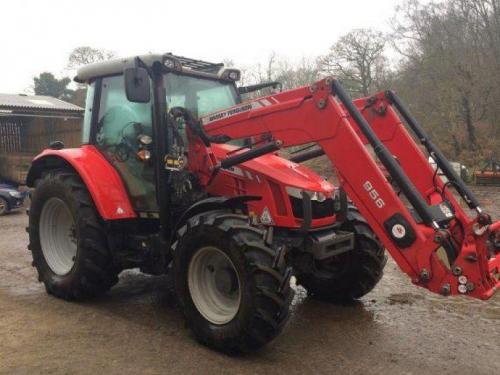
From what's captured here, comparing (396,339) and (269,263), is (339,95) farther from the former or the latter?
(396,339)

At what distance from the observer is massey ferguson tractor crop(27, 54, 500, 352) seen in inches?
133

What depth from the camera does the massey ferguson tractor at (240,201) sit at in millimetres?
3367

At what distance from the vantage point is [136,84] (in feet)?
13.0

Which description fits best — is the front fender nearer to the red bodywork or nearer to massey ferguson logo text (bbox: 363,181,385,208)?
the red bodywork

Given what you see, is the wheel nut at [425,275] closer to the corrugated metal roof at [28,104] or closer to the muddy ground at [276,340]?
the muddy ground at [276,340]

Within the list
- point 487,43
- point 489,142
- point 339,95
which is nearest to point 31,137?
point 339,95

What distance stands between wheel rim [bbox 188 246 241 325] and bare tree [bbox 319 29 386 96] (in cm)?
2492

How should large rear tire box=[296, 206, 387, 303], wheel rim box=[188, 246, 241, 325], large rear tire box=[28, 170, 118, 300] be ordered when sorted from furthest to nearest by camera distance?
large rear tire box=[28, 170, 118, 300] → large rear tire box=[296, 206, 387, 303] → wheel rim box=[188, 246, 241, 325]

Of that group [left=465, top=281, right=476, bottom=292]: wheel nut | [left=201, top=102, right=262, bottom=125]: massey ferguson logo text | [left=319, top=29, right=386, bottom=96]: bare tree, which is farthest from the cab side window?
[left=319, top=29, right=386, bottom=96]: bare tree

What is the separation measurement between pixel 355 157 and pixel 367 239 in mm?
1215

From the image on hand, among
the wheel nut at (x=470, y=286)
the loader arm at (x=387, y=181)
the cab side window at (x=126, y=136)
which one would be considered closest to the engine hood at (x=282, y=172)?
the loader arm at (x=387, y=181)

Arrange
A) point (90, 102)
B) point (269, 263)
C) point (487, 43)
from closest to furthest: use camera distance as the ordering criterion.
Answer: point (269, 263), point (90, 102), point (487, 43)

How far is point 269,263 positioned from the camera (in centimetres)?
342

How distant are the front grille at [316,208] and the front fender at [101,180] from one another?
5.44ft
